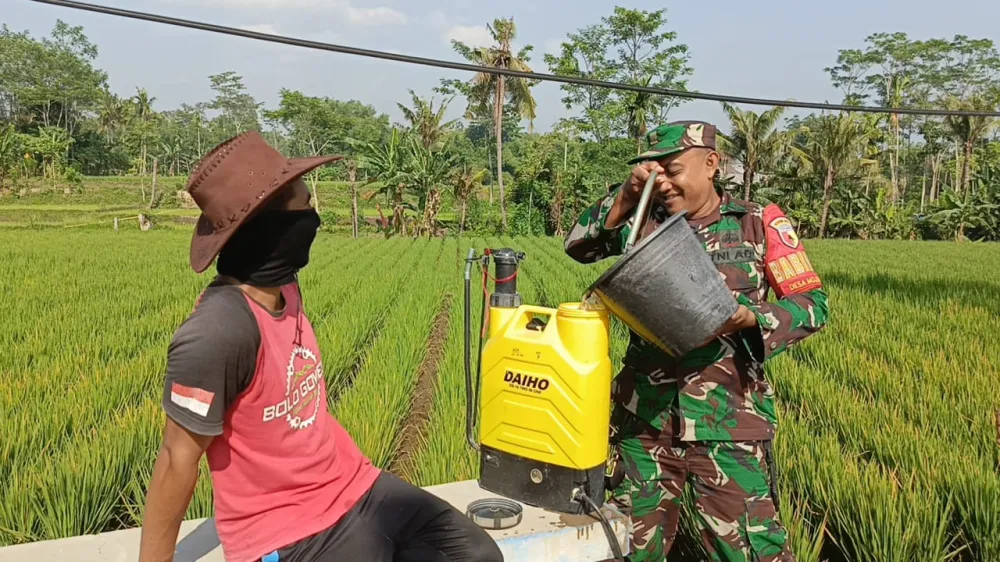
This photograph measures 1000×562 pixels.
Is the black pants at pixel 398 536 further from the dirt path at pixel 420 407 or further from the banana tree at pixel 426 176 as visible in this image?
the banana tree at pixel 426 176

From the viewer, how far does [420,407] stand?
457 centimetres

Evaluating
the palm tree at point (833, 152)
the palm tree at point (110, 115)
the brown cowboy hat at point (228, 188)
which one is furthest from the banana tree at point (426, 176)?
the palm tree at point (110, 115)

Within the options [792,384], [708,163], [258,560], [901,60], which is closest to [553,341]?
[708,163]

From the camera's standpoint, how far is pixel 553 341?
164cm

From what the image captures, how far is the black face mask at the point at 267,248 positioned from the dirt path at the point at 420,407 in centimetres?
210

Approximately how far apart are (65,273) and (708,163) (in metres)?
9.76

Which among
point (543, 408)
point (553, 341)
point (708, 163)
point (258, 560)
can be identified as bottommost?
point (258, 560)

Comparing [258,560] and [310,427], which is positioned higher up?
[310,427]

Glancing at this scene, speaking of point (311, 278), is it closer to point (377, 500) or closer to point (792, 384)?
point (792, 384)

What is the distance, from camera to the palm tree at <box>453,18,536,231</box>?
73.1ft

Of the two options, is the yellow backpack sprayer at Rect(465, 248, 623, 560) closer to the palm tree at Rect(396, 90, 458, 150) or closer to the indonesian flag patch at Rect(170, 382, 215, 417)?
the indonesian flag patch at Rect(170, 382, 215, 417)

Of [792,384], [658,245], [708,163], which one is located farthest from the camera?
[792,384]

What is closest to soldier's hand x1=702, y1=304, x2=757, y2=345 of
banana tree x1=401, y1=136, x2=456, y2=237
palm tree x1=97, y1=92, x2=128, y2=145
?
banana tree x1=401, y1=136, x2=456, y2=237

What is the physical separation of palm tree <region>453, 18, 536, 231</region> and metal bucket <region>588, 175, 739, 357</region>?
19982 mm
